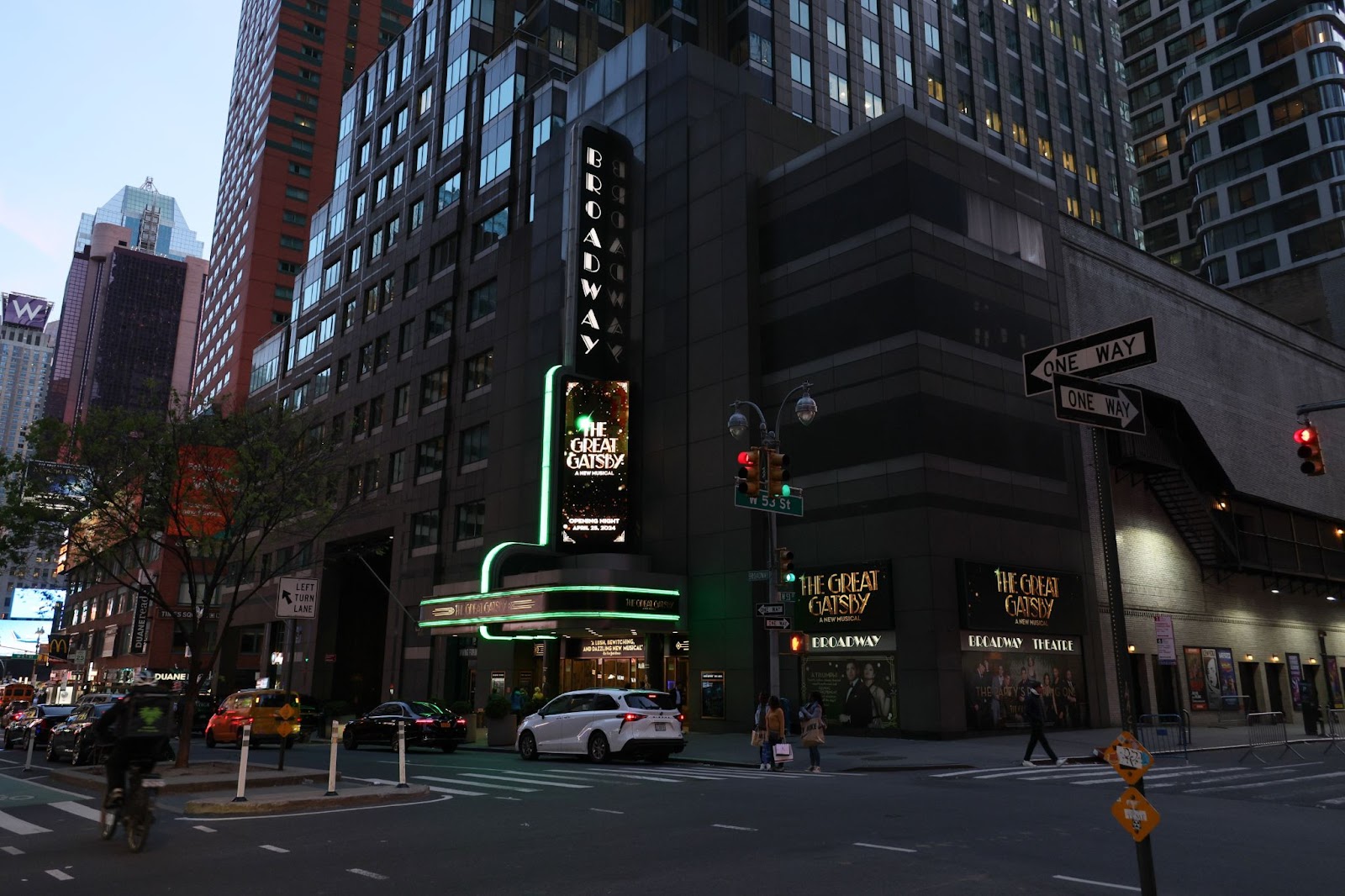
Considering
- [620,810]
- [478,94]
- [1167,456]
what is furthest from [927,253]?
[478,94]

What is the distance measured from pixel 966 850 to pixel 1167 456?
114 feet

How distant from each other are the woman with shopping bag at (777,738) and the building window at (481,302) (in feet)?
114

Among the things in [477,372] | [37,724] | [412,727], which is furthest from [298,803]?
[477,372]

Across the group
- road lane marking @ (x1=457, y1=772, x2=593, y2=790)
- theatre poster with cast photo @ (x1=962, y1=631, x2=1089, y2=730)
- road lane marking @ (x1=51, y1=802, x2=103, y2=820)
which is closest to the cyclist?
road lane marking @ (x1=51, y1=802, x2=103, y2=820)

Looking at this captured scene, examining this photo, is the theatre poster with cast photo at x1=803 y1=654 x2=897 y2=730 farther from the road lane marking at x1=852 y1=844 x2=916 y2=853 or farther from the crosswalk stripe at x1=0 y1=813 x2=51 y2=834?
the crosswalk stripe at x1=0 y1=813 x2=51 y2=834

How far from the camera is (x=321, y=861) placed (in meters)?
10.5

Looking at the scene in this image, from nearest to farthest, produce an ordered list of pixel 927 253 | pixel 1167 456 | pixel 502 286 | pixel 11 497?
pixel 11 497 < pixel 927 253 < pixel 1167 456 < pixel 502 286

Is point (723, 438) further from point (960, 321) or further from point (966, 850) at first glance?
point (966, 850)

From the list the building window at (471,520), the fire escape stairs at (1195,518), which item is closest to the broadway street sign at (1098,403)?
the fire escape stairs at (1195,518)

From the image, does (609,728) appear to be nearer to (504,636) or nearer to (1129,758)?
(504,636)

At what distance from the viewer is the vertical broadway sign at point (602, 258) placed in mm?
41031

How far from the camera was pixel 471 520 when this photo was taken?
164 ft

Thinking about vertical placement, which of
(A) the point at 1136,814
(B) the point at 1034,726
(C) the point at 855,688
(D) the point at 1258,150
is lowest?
(B) the point at 1034,726

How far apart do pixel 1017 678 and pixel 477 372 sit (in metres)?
32.1
